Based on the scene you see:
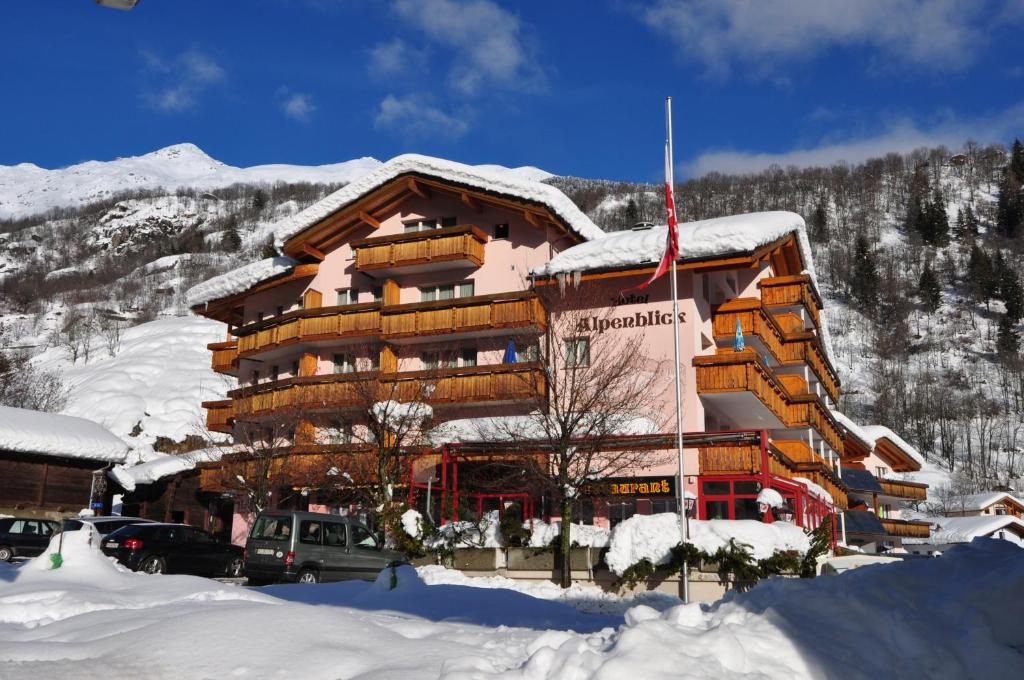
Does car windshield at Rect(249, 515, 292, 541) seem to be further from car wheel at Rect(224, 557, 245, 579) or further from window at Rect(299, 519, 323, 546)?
car wheel at Rect(224, 557, 245, 579)

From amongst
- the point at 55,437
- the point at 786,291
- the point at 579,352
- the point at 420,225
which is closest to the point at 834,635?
the point at 579,352

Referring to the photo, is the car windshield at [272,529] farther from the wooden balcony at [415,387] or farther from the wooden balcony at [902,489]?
the wooden balcony at [902,489]

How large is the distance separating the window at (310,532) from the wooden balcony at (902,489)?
1762 inches

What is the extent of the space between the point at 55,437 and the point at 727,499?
27064 mm

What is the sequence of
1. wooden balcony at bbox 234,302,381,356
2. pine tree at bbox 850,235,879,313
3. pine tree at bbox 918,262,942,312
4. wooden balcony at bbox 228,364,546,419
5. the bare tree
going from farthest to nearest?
pine tree at bbox 850,235,879,313 < pine tree at bbox 918,262,942,312 < wooden balcony at bbox 234,302,381,356 < wooden balcony at bbox 228,364,546,419 < the bare tree

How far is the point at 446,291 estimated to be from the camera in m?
36.0

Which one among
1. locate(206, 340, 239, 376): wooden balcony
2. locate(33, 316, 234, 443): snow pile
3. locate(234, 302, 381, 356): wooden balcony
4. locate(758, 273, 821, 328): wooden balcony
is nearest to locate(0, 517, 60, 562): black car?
locate(234, 302, 381, 356): wooden balcony

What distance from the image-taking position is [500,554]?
2347cm

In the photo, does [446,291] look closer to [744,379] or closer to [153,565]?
[744,379]

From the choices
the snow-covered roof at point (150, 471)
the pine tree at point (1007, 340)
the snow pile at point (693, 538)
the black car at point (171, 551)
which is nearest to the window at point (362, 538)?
the black car at point (171, 551)

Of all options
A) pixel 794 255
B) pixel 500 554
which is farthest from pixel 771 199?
pixel 500 554

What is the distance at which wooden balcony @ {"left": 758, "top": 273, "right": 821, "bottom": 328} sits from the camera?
37.1 metres

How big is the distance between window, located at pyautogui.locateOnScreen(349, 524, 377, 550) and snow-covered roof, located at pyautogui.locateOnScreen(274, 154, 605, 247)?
14.7 metres

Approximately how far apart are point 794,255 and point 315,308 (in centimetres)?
2052
